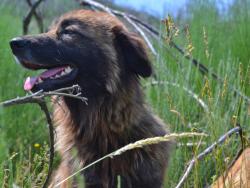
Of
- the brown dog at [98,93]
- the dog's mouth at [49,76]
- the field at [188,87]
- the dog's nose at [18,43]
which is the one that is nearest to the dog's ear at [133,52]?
the brown dog at [98,93]

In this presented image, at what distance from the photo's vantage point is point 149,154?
13.1ft

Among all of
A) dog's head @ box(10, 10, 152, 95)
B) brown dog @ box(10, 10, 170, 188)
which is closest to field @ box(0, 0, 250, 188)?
brown dog @ box(10, 10, 170, 188)

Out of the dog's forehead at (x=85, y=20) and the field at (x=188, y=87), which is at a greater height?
the dog's forehead at (x=85, y=20)

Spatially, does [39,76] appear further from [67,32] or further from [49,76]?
[67,32]

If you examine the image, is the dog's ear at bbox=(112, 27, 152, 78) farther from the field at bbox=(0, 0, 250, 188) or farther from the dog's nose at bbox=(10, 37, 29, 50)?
the dog's nose at bbox=(10, 37, 29, 50)

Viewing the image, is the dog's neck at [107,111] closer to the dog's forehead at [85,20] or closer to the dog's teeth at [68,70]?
the dog's teeth at [68,70]

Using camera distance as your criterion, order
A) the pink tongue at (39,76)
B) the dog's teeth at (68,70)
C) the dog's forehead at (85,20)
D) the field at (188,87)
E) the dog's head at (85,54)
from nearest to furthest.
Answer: the pink tongue at (39,76), the dog's head at (85,54), the dog's teeth at (68,70), the dog's forehead at (85,20), the field at (188,87)

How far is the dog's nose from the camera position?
3.93 m

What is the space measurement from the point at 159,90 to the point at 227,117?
880 millimetres

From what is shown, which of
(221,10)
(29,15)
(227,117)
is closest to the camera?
(227,117)

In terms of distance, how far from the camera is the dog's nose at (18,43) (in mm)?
3926

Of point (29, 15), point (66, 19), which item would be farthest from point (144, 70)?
point (29, 15)

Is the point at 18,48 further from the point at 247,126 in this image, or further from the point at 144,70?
the point at 247,126

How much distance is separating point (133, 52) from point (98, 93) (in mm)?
324
